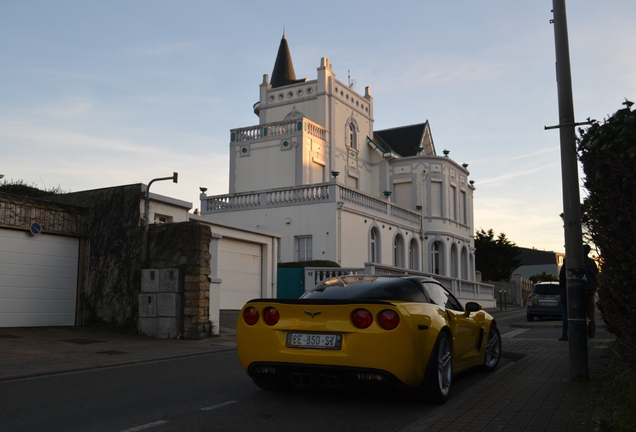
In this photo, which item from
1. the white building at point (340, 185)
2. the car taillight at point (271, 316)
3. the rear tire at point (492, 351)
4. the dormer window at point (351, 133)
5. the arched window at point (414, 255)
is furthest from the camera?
the dormer window at point (351, 133)

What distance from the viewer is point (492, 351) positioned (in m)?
9.36

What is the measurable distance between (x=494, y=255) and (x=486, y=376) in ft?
171

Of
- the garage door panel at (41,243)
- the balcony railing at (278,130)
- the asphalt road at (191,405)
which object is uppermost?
the balcony railing at (278,130)

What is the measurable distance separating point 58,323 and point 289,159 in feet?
67.1

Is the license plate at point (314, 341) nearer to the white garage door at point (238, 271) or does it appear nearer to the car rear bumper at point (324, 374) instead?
the car rear bumper at point (324, 374)

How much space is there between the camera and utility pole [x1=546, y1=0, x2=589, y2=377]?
7.65m

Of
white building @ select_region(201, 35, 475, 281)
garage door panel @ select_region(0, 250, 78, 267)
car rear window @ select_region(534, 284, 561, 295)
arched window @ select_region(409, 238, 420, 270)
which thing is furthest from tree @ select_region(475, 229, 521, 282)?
garage door panel @ select_region(0, 250, 78, 267)

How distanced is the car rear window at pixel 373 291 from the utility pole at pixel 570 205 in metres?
1.95

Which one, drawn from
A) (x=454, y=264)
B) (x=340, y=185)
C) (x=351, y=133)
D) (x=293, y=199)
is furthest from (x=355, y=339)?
(x=454, y=264)

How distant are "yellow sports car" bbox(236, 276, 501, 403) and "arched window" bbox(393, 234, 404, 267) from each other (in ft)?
92.2

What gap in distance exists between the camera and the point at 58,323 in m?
16.3

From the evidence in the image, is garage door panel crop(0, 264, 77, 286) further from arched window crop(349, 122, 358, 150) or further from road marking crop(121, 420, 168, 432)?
arched window crop(349, 122, 358, 150)

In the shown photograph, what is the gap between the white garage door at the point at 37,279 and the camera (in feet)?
49.6

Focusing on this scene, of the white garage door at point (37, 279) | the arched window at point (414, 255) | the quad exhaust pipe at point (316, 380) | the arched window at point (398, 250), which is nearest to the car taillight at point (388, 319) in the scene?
the quad exhaust pipe at point (316, 380)
